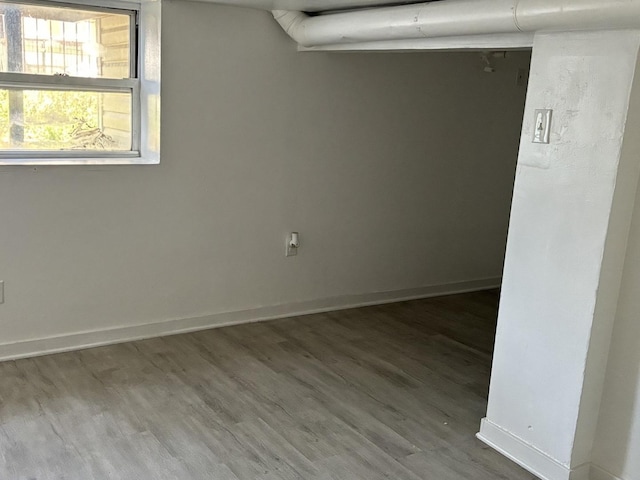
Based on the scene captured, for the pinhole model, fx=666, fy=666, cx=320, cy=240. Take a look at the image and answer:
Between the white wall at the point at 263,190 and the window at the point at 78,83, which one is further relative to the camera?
the white wall at the point at 263,190

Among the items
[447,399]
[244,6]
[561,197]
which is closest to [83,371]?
[447,399]

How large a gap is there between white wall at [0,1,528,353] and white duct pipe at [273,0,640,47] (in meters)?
0.49

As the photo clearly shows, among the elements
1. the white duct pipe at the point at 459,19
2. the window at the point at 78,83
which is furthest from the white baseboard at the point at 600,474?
the window at the point at 78,83

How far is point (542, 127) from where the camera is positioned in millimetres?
2564

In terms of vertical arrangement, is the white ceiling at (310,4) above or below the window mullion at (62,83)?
above

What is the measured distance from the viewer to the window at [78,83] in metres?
3.38

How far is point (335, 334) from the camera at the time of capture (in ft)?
13.5

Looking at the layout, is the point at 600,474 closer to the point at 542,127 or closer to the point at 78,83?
the point at 542,127

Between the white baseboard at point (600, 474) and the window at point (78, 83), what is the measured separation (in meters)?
2.63

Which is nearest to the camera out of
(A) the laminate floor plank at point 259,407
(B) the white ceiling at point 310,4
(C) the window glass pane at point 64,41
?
(A) the laminate floor plank at point 259,407

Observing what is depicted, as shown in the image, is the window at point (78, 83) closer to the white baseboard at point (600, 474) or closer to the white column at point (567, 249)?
the white column at point (567, 249)

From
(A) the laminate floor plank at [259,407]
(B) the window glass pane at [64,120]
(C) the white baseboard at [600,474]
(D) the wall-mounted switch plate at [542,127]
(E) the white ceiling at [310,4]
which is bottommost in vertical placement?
(A) the laminate floor plank at [259,407]

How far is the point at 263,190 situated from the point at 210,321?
2.83 ft

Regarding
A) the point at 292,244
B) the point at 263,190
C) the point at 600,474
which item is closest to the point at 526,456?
the point at 600,474
